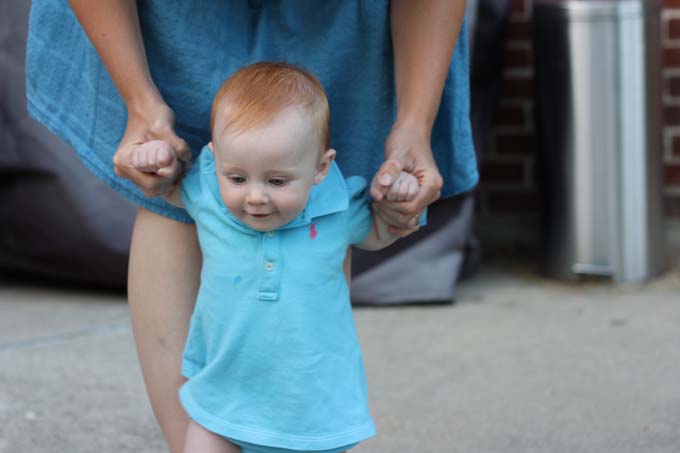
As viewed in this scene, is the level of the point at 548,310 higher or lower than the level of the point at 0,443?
lower

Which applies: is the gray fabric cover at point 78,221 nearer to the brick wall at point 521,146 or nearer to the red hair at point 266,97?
the brick wall at point 521,146

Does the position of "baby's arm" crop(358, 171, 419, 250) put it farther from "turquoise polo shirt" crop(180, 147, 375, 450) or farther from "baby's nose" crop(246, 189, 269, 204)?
"baby's nose" crop(246, 189, 269, 204)

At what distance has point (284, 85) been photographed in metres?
1.72

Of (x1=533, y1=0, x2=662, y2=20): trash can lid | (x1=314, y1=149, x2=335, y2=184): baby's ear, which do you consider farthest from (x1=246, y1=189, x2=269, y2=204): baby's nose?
(x1=533, y1=0, x2=662, y2=20): trash can lid

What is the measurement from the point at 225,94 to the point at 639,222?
93.9 inches

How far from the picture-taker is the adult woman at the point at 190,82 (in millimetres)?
1838

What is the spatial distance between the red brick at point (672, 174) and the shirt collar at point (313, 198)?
106 inches

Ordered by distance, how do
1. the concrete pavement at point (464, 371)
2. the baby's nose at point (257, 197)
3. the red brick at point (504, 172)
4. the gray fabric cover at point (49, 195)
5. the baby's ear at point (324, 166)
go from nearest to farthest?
the baby's nose at point (257, 197) < the baby's ear at point (324, 166) < the concrete pavement at point (464, 371) < the gray fabric cover at point (49, 195) < the red brick at point (504, 172)

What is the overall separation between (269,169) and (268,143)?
4 centimetres

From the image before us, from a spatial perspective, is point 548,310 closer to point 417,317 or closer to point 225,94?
point 417,317

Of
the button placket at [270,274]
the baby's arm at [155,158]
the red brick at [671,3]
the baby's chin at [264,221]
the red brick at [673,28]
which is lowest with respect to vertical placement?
the red brick at [673,28]

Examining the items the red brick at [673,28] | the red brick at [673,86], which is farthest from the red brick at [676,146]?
the red brick at [673,28]

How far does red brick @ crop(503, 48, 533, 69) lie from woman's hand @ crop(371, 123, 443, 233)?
2511 millimetres

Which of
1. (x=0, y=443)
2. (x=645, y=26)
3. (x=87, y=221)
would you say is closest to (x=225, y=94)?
(x=0, y=443)
